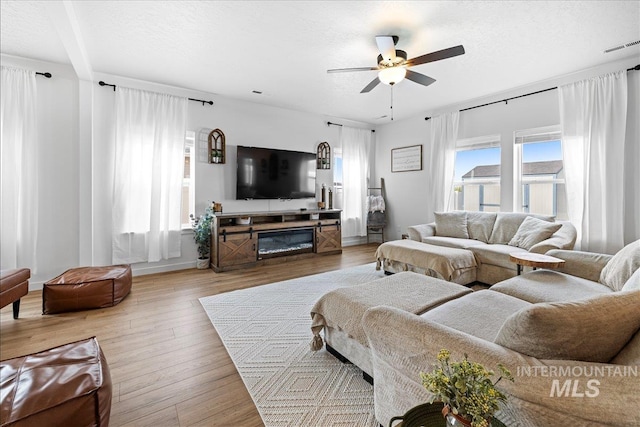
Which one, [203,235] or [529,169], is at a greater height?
[529,169]

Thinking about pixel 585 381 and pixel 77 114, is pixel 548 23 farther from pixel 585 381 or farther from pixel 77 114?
pixel 77 114

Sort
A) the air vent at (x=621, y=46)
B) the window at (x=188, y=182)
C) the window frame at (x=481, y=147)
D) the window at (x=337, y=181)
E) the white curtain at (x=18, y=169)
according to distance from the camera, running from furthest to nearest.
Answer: the window at (x=337, y=181) < the window frame at (x=481, y=147) < the window at (x=188, y=182) < the white curtain at (x=18, y=169) < the air vent at (x=621, y=46)

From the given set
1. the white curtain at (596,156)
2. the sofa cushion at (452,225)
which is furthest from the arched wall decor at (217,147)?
the white curtain at (596,156)

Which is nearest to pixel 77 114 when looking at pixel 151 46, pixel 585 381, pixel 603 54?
pixel 151 46

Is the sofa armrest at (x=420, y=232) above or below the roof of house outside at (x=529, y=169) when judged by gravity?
below

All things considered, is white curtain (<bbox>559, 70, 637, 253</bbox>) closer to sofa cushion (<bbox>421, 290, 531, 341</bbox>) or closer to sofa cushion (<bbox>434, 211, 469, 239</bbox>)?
sofa cushion (<bbox>434, 211, 469, 239</bbox>)

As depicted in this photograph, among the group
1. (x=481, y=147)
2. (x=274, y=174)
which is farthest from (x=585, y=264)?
(x=274, y=174)

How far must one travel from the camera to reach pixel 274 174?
16.6 ft

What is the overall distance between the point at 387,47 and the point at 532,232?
9.43ft

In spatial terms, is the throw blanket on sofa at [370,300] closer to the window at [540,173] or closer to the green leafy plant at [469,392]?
the green leafy plant at [469,392]

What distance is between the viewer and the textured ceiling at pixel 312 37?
245 cm

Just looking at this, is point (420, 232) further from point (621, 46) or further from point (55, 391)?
point (55, 391)

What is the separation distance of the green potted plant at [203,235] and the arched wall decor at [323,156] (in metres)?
2.36

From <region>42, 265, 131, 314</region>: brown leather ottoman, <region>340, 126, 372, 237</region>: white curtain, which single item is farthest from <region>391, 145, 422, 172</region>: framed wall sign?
<region>42, 265, 131, 314</region>: brown leather ottoman
